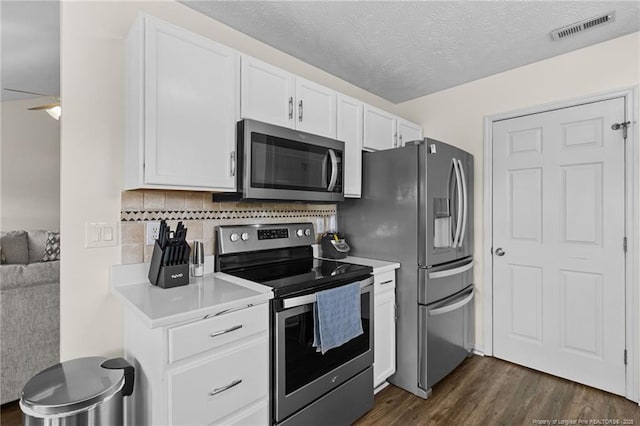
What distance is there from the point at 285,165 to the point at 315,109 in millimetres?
525

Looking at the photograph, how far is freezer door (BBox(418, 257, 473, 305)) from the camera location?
2.26m

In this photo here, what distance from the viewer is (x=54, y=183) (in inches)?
105

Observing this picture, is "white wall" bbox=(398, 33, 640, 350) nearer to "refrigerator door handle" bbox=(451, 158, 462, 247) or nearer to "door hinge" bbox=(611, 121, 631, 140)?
"door hinge" bbox=(611, 121, 631, 140)

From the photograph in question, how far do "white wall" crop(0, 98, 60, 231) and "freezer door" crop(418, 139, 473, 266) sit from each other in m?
3.06

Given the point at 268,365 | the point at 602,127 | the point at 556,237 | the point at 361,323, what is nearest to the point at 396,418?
the point at 361,323

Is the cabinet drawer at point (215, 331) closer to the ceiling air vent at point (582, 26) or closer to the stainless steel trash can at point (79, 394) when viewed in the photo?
the stainless steel trash can at point (79, 394)

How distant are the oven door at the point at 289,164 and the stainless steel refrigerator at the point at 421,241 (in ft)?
1.40

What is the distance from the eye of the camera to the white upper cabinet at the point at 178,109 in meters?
1.48

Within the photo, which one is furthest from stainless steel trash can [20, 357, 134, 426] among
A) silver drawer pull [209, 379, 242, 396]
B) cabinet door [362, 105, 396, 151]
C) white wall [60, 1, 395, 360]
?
cabinet door [362, 105, 396, 151]

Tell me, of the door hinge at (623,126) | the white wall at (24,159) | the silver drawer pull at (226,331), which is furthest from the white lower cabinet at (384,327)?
the white wall at (24,159)

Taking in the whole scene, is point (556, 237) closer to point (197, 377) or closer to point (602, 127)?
point (602, 127)

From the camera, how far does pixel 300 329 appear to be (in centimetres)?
167

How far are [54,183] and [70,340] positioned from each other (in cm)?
175

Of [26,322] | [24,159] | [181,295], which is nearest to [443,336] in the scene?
[181,295]
